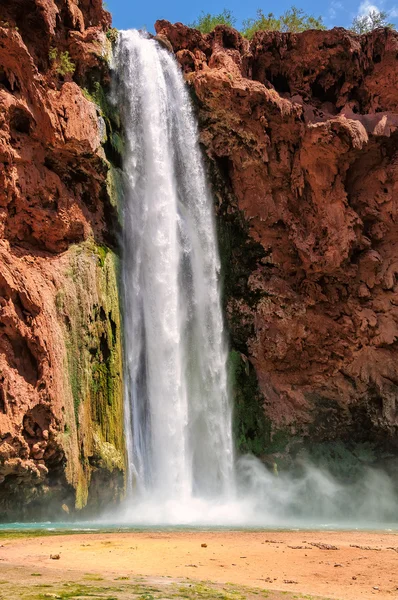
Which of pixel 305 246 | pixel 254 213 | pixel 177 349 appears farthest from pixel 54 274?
pixel 305 246

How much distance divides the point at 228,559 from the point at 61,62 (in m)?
16.5

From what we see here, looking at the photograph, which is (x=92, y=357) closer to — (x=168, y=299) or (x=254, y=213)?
(x=168, y=299)

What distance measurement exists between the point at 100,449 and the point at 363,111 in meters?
18.1

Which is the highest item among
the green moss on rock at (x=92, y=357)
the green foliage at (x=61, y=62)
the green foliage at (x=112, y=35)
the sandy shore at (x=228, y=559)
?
the green foliage at (x=112, y=35)

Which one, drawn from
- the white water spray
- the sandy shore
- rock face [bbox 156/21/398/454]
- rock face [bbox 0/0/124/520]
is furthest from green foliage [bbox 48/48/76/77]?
the sandy shore

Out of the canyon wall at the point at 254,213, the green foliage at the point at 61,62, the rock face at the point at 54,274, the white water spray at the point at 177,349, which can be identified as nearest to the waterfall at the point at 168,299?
the white water spray at the point at 177,349

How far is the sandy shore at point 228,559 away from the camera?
270 inches

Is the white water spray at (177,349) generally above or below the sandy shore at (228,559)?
above

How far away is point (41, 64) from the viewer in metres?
18.7

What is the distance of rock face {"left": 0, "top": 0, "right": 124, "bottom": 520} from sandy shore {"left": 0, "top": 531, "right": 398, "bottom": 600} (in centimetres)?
429

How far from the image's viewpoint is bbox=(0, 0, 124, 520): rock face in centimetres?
1485

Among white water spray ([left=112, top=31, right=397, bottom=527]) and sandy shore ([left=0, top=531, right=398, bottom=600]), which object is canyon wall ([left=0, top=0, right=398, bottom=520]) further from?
sandy shore ([left=0, top=531, right=398, bottom=600])

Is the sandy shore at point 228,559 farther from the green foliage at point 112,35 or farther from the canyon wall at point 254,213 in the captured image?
the green foliage at point 112,35

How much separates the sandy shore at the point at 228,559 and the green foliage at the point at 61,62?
14529 mm
